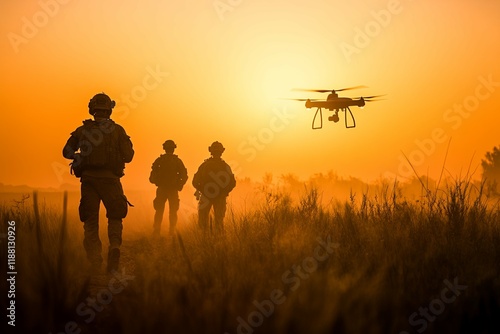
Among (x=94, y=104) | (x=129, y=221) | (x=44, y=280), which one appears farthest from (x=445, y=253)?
(x=129, y=221)

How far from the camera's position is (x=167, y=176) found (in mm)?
12797

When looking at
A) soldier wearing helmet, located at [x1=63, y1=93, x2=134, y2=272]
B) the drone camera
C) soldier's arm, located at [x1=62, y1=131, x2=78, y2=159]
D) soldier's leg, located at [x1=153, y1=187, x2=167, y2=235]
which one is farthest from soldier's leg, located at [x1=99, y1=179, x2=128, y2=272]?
the drone camera

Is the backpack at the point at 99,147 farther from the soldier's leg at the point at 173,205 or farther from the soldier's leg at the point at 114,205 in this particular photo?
the soldier's leg at the point at 173,205

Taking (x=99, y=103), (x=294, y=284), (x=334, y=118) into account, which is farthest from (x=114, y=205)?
(x=334, y=118)

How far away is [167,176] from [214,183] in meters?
1.39

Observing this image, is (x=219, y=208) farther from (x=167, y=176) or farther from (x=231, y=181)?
(x=167, y=176)

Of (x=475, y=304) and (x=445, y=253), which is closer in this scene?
(x=475, y=304)

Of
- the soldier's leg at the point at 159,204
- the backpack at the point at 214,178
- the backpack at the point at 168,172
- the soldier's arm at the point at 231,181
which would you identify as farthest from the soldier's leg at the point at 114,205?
the soldier's leg at the point at 159,204

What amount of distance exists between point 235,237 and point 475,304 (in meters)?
3.55

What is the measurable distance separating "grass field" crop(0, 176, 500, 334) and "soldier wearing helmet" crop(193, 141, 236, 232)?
13.9 ft

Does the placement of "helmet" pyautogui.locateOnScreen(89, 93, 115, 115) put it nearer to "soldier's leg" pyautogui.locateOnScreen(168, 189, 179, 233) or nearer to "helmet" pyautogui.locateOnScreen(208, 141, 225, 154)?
"helmet" pyautogui.locateOnScreen(208, 141, 225, 154)

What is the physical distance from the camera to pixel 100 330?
432cm

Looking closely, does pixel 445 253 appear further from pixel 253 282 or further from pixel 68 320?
pixel 68 320

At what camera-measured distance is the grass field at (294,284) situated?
14.1 feet
